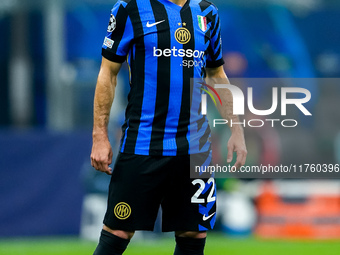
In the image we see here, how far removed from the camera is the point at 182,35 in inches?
168

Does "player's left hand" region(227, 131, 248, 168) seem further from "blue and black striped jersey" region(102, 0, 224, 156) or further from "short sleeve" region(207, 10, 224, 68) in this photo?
"short sleeve" region(207, 10, 224, 68)

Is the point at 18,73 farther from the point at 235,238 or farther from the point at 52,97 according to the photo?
the point at 235,238

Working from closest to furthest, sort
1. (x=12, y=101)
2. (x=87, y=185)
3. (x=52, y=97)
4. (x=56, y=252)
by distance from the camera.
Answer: (x=56, y=252) < (x=87, y=185) < (x=52, y=97) < (x=12, y=101)

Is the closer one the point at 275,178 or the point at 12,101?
the point at 275,178

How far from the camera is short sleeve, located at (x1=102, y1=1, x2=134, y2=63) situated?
423 cm

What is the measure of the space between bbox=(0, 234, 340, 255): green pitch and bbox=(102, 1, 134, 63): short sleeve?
156 inches

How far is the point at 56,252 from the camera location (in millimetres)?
8016

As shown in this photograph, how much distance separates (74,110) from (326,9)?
4.33 meters

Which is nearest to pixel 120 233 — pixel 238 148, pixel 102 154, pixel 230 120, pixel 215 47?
pixel 102 154

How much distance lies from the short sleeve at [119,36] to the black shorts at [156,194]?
1.94ft

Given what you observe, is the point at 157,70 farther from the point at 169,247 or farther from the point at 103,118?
the point at 169,247

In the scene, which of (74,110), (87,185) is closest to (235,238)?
(87,185)

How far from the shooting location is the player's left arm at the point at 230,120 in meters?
4.53

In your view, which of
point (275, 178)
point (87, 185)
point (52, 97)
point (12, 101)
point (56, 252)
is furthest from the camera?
point (12, 101)
